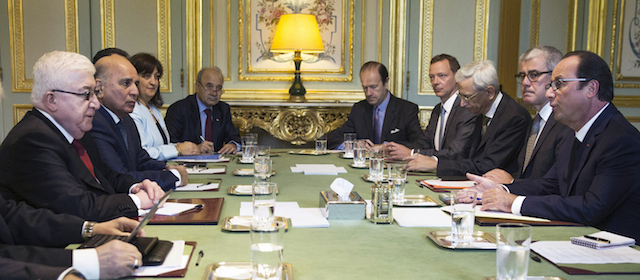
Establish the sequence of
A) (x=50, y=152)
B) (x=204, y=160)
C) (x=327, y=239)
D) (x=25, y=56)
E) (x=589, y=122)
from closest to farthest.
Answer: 1. (x=327, y=239)
2. (x=50, y=152)
3. (x=589, y=122)
4. (x=204, y=160)
5. (x=25, y=56)

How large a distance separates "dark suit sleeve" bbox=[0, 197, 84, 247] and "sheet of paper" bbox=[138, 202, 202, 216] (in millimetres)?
318

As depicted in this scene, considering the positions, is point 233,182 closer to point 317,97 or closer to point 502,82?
point 317,97

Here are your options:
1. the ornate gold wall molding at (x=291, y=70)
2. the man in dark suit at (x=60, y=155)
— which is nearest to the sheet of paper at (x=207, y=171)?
the man in dark suit at (x=60, y=155)

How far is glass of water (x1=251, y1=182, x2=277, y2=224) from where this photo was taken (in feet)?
5.48

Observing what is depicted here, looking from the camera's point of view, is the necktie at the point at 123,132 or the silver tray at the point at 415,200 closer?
the silver tray at the point at 415,200

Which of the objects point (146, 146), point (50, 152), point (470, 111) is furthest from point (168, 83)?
point (50, 152)

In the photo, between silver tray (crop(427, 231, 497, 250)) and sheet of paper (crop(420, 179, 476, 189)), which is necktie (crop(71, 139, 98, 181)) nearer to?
silver tray (crop(427, 231, 497, 250))

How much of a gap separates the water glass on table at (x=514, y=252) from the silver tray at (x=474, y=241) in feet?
0.96

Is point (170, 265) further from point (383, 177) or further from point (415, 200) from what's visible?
point (383, 177)

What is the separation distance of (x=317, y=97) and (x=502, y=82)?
1.99m

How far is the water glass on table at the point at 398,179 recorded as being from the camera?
2.16 meters

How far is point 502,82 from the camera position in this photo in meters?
5.86

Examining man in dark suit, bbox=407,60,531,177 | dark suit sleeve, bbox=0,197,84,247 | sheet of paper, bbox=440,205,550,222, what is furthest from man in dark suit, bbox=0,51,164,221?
man in dark suit, bbox=407,60,531,177

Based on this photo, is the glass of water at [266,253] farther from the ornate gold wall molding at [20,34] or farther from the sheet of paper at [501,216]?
the ornate gold wall molding at [20,34]
